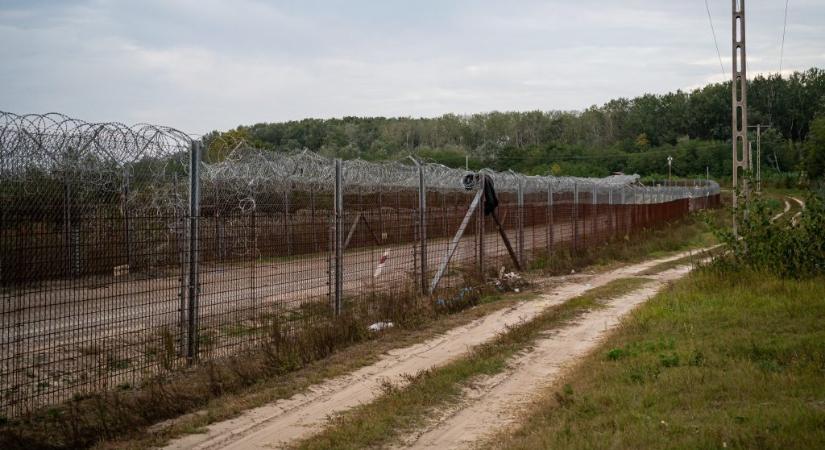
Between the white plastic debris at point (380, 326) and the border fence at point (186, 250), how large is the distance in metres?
0.18

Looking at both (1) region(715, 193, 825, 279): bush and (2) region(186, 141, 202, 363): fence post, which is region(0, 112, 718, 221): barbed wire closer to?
(2) region(186, 141, 202, 363): fence post

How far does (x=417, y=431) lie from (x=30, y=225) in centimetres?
356

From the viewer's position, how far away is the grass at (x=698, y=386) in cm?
562

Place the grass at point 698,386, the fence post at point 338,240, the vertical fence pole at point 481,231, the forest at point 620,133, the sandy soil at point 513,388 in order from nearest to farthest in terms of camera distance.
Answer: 1. the grass at point 698,386
2. the sandy soil at point 513,388
3. the fence post at point 338,240
4. the vertical fence pole at point 481,231
5. the forest at point 620,133

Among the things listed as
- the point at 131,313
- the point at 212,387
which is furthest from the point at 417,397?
the point at 131,313

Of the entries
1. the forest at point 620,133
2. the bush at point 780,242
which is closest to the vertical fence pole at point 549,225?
the bush at point 780,242

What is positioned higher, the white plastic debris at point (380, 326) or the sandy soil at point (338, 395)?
the white plastic debris at point (380, 326)

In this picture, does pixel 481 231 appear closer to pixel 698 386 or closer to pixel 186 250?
pixel 186 250

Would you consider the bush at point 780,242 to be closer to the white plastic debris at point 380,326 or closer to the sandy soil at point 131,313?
the sandy soil at point 131,313

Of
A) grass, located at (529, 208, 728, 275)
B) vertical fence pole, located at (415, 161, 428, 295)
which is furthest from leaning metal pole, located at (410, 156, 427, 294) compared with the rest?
grass, located at (529, 208, 728, 275)

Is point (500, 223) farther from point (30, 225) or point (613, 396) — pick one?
point (30, 225)

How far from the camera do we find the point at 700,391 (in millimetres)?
6902

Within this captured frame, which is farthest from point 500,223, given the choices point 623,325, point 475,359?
point 475,359

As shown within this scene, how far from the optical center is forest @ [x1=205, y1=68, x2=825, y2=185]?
8469 cm
